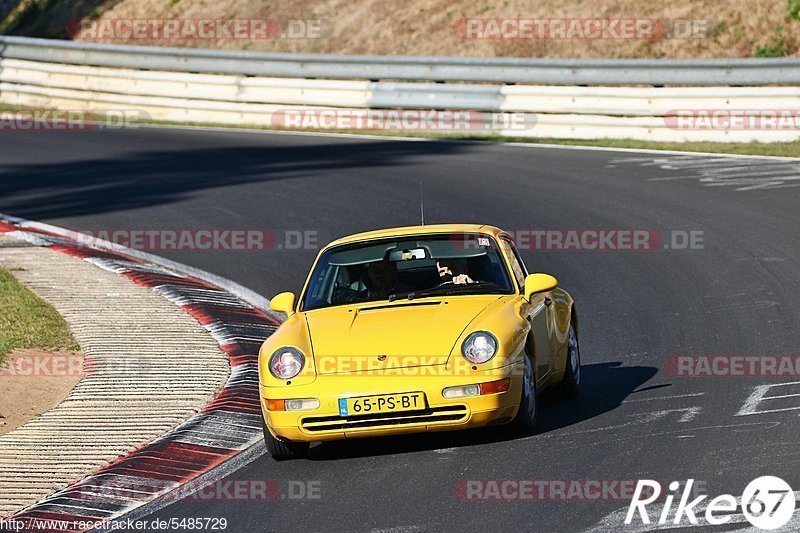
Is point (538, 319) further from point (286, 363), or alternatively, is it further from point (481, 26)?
point (481, 26)

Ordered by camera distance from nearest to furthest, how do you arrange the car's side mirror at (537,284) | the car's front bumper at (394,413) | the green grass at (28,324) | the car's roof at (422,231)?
the car's front bumper at (394,413), the car's side mirror at (537,284), the car's roof at (422,231), the green grass at (28,324)

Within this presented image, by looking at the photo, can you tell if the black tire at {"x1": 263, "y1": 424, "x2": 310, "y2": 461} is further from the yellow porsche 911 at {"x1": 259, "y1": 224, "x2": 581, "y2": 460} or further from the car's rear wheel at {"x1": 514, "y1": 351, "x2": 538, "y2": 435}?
the car's rear wheel at {"x1": 514, "y1": 351, "x2": 538, "y2": 435}

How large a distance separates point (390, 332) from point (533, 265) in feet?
20.2

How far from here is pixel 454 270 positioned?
920 cm

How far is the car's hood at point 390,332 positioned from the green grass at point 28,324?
2986 millimetres

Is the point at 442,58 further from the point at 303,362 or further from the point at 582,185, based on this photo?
the point at 303,362

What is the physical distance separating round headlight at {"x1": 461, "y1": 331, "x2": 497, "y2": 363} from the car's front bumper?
12 centimetres

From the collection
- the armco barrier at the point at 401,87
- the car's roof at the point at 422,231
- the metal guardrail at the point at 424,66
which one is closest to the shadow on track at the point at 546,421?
the car's roof at the point at 422,231

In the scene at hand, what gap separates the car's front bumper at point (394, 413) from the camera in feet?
25.2

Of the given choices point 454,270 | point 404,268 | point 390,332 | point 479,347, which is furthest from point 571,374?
point 390,332

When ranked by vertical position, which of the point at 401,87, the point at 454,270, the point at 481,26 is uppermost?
the point at 481,26

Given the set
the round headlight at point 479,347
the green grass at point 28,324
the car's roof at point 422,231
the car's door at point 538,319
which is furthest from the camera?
the green grass at point 28,324

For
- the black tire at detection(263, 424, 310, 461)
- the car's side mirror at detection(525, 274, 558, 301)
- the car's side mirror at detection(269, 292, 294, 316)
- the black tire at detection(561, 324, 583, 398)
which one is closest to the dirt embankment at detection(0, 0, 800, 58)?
the black tire at detection(561, 324, 583, 398)

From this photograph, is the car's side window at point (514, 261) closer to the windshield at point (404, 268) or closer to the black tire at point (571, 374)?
the windshield at point (404, 268)
